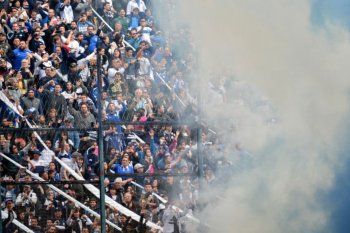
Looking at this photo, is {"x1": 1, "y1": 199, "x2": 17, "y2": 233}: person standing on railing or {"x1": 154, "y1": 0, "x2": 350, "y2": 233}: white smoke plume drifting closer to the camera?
{"x1": 1, "y1": 199, "x2": 17, "y2": 233}: person standing on railing

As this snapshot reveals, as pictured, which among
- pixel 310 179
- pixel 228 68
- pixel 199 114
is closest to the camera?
pixel 199 114

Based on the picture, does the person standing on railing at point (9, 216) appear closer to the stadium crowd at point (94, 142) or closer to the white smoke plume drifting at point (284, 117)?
the stadium crowd at point (94, 142)

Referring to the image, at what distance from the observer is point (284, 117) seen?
59.2 feet

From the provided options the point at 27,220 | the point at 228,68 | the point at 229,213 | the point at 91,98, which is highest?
the point at 228,68

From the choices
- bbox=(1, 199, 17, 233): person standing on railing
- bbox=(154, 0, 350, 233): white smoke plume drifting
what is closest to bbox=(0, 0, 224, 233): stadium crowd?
bbox=(1, 199, 17, 233): person standing on railing

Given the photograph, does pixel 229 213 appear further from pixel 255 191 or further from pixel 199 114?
pixel 199 114

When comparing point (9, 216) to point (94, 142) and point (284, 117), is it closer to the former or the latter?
point (94, 142)

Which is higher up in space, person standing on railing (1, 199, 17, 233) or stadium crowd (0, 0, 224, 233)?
stadium crowd (0, 0, 224, 233)

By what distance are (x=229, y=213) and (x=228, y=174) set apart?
24.1 inches

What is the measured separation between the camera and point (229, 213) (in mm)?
17797

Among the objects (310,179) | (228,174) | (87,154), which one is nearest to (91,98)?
(87,154)

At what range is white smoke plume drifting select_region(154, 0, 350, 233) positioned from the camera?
17.5 meters

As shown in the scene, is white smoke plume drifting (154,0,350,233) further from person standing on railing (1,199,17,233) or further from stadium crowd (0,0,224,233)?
person standing on railing (1,199,17,233)

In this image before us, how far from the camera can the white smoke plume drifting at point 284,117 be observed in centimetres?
1747
